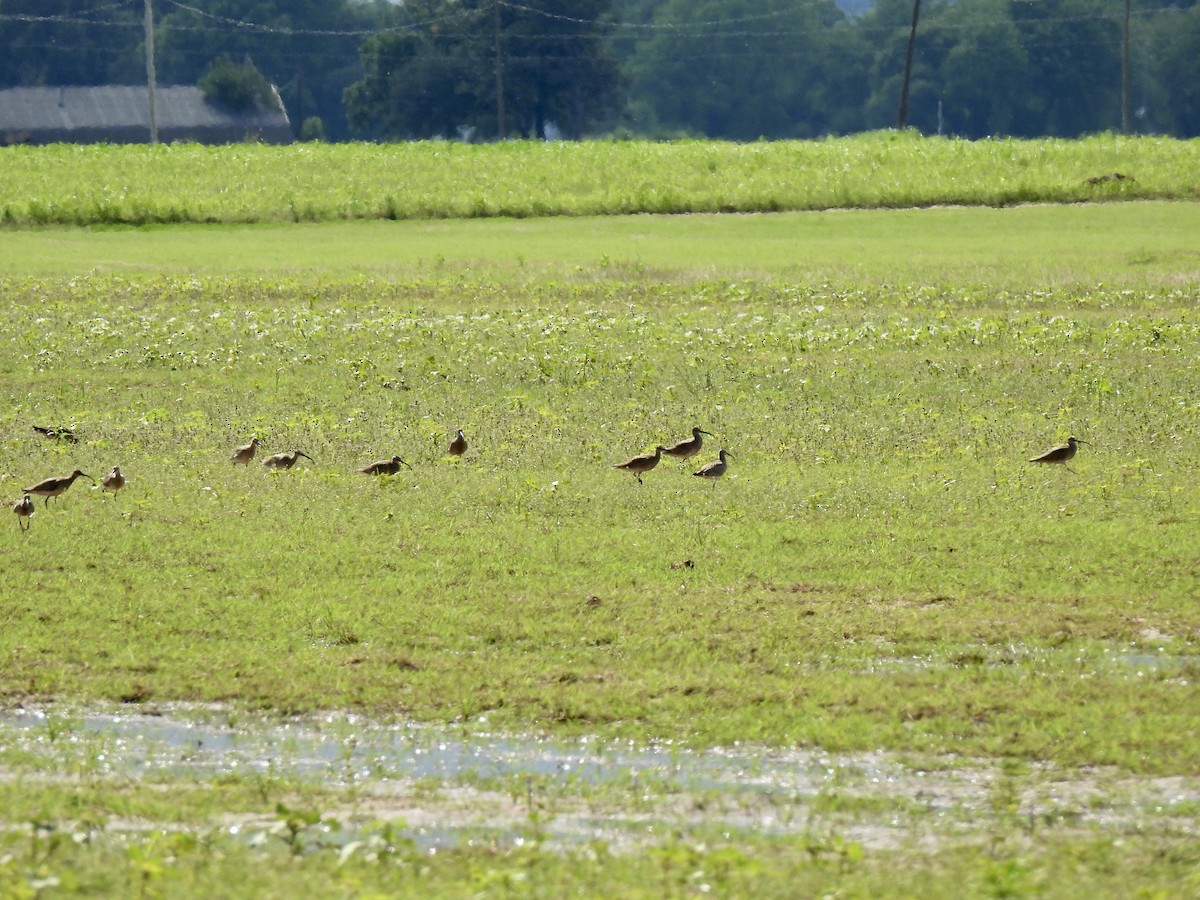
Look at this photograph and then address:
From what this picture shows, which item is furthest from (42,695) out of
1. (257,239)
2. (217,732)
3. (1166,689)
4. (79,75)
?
(79,75)

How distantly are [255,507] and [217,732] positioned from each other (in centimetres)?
506

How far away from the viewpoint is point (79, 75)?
364 ft

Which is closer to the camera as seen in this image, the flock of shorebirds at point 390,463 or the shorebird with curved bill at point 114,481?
the flock of shorebirds at point 390,463

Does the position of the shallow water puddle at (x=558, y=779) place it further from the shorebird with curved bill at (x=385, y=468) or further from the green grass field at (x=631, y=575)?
the shorebird with curved bill at (x=385, y=468)

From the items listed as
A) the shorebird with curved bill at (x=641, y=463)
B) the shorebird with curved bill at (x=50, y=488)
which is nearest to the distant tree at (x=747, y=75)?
the shorebird with curved bill at (x=641, y=463)

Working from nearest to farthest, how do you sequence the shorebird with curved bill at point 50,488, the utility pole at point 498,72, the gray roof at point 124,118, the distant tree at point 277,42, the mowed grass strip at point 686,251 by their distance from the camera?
the shorebird with curved bill at point 50,488
the mowed grass strip at point 686,251
the utility pole at point 498,72
the gray roof at point 124,118
the distant tree at point 277,42

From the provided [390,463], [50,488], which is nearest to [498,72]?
[390,463]

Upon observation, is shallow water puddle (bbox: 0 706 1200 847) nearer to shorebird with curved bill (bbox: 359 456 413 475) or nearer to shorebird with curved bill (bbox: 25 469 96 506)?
shorebird with curved bill (bbox: 25 469 96 506)

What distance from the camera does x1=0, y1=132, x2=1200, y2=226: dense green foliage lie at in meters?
45.0

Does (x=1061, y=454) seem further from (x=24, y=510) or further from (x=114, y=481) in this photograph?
(x=24, y=510)

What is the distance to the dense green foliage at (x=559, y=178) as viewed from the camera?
148ft

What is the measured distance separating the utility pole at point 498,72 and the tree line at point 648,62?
0.50 ft

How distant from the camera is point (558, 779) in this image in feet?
26.5

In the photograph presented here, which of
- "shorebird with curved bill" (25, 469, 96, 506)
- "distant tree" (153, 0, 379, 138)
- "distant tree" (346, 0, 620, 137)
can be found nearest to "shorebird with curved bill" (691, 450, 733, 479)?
"shorebird with curved bill" (25, 469, 96, 506)
